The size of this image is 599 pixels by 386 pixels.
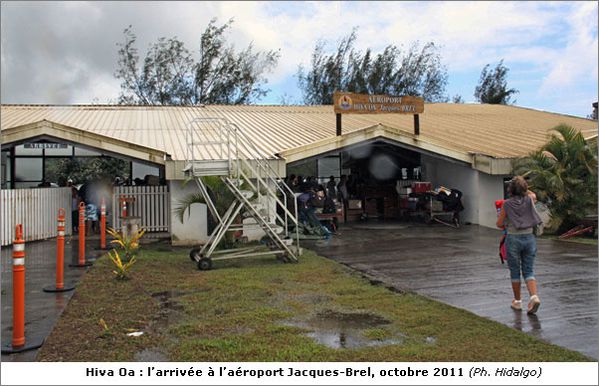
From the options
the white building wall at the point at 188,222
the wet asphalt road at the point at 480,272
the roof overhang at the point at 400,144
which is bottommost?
the wet asphalt road at the point at 480,272

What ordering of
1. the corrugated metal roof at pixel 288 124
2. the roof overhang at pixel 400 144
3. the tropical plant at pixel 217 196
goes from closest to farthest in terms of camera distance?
the tropical plant at pixel 217 196, the roof overhang at pixel 400 144, the corrugated metal roof at pixel 288 124

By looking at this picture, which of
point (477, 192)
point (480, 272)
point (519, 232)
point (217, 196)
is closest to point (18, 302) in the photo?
point (519, 232)

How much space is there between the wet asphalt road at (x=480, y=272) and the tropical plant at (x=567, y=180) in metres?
1.85

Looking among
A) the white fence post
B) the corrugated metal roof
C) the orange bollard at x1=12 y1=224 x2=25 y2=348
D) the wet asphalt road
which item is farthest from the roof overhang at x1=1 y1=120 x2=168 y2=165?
the orange bollard at x1=12 y1=224 x2=25 y2=348

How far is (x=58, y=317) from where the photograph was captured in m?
7.38

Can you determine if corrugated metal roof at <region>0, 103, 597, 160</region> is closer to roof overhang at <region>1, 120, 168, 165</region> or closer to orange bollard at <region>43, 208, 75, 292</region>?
roof overhang at <region>1, 120, 168, 165</region>

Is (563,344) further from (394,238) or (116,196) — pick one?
(116,196)

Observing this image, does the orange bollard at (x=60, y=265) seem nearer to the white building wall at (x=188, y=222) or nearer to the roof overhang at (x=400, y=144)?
the white building wall at (x=188, y=222)

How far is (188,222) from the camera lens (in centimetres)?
1545

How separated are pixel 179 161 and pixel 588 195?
1142 centimetres

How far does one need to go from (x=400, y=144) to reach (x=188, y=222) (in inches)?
288

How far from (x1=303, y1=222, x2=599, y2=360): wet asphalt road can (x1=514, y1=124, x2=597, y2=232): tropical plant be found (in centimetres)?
185

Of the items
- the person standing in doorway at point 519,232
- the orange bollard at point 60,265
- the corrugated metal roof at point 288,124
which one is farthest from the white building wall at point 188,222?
the person standing in doorway at point 519,232

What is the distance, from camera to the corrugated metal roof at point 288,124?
18453 mm
